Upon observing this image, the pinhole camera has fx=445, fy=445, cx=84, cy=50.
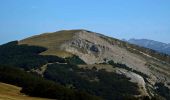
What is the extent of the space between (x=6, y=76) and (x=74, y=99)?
39.9 metres

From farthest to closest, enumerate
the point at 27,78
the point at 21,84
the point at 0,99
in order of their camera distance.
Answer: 1. the point at 27,78
2. the point at 21,84
3. the point at 0,99

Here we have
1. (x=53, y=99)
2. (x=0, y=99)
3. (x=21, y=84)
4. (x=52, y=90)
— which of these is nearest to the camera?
(x=0, y=99)

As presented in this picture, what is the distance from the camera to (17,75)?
163 metres

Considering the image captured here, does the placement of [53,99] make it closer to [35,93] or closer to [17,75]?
[35,93]

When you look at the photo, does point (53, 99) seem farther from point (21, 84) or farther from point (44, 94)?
point (21, 84)

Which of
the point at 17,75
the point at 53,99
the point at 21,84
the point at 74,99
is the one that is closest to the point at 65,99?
the point at 74,99

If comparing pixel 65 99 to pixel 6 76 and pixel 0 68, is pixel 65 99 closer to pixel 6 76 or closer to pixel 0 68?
pixel 6 76

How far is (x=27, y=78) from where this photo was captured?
16275 centimetres

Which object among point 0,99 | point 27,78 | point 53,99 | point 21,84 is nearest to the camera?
point 0,99

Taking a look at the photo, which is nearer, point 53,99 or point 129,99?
point 53,99

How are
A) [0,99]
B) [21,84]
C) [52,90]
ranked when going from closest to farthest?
1. [0,99]
2. [52,90]
3. [21,84]

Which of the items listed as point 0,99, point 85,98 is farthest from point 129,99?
point 0,99

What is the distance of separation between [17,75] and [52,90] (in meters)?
44.3

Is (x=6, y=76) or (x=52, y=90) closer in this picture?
(x=52, y=90)
